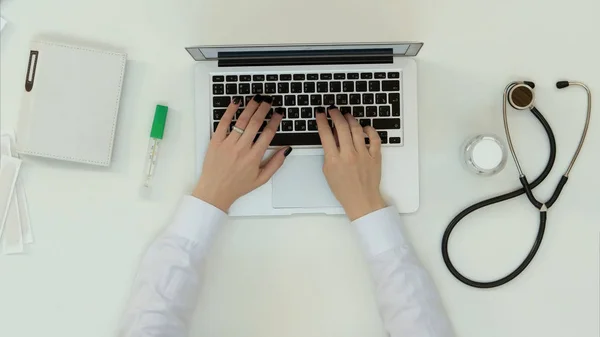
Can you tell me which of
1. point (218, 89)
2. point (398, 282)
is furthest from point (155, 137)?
point (398, 282)

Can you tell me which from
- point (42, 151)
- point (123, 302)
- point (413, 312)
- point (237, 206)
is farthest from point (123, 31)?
point (413, 312)

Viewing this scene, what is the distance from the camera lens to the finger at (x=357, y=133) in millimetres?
919

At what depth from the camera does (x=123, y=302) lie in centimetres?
95

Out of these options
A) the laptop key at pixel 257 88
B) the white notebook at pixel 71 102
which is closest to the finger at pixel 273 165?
the laptop key at pixel 257 88

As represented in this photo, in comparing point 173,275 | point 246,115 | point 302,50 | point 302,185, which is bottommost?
point 173,275

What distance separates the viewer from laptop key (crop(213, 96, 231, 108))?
94 centimetres

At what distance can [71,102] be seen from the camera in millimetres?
929

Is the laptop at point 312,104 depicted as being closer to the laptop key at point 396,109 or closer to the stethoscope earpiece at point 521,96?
the laptop key at point 396,109

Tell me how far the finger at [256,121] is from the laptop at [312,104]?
0.02 meters

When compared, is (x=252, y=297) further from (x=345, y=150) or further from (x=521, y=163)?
(x=521, y=163)

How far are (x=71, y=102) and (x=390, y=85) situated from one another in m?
0.51

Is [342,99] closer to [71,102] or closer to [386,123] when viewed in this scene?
[386,123]

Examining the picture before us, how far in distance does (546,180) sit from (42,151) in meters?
0.82

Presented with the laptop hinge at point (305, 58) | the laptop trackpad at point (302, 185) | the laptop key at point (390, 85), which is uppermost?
the laptop hinge at point (305, 58)
